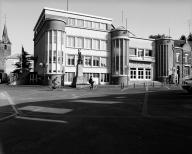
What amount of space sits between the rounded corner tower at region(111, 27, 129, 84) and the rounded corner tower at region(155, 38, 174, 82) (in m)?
9.61

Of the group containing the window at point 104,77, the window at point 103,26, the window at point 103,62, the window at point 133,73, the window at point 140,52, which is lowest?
the window at point 104,77

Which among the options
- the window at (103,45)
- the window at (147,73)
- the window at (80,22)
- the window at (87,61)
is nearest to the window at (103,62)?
the window at (103,45)

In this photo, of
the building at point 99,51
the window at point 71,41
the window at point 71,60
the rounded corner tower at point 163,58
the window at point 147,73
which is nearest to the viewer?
the building at point 99,51

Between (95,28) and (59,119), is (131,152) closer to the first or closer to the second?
(59,119)

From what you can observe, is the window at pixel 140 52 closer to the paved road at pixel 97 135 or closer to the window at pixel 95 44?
the window at pixel 95 44

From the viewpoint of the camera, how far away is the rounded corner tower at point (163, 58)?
163 feet

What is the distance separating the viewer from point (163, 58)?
5003 cm

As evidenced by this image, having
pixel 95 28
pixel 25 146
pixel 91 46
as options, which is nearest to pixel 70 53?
pixel 91 46

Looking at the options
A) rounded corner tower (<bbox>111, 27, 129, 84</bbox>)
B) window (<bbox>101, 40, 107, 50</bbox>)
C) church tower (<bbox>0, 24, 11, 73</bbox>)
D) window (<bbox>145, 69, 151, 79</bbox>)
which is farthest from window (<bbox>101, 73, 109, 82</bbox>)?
church tower (<bbox>0, 24, 11, 73</bbox>)

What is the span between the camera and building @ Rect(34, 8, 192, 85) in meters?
39.5

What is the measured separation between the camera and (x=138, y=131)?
275 inches

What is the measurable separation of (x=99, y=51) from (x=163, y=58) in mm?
15137

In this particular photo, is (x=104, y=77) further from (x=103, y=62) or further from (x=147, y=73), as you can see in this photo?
(x=147, y=73)

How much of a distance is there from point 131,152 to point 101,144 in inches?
34.6
